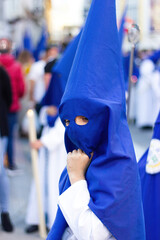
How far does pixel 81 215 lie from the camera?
1597 millimetres

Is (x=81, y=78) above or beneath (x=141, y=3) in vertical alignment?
above

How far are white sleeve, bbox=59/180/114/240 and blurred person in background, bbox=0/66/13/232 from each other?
2.20 meters

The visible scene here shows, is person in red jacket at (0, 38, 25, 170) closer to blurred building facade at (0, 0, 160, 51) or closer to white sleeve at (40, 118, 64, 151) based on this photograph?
white sleeve at (40, 118, 64, 151)

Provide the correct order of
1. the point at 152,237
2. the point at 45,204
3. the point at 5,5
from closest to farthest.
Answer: the point at 152,237 < the point at 45,204 < the point at 5,5

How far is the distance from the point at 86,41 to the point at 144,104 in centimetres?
811

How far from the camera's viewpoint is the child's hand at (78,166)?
5.60ft

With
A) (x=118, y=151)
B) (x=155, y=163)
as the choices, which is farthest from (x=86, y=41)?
(x=155, y=163)

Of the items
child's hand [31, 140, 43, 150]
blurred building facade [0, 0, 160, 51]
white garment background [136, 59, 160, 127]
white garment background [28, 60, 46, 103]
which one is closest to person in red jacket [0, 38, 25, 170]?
white garment background [28, 60, 46, 103]

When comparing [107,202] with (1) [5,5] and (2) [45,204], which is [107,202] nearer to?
(2) [45,204]

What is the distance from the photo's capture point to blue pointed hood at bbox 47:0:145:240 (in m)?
1.57

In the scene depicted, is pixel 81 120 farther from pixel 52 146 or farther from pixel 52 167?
pixel 52 167

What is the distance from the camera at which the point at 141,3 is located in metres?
23.2

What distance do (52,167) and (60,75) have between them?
890 mm

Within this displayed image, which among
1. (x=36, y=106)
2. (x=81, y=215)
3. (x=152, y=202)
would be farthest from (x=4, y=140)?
(x=81, y=215)
